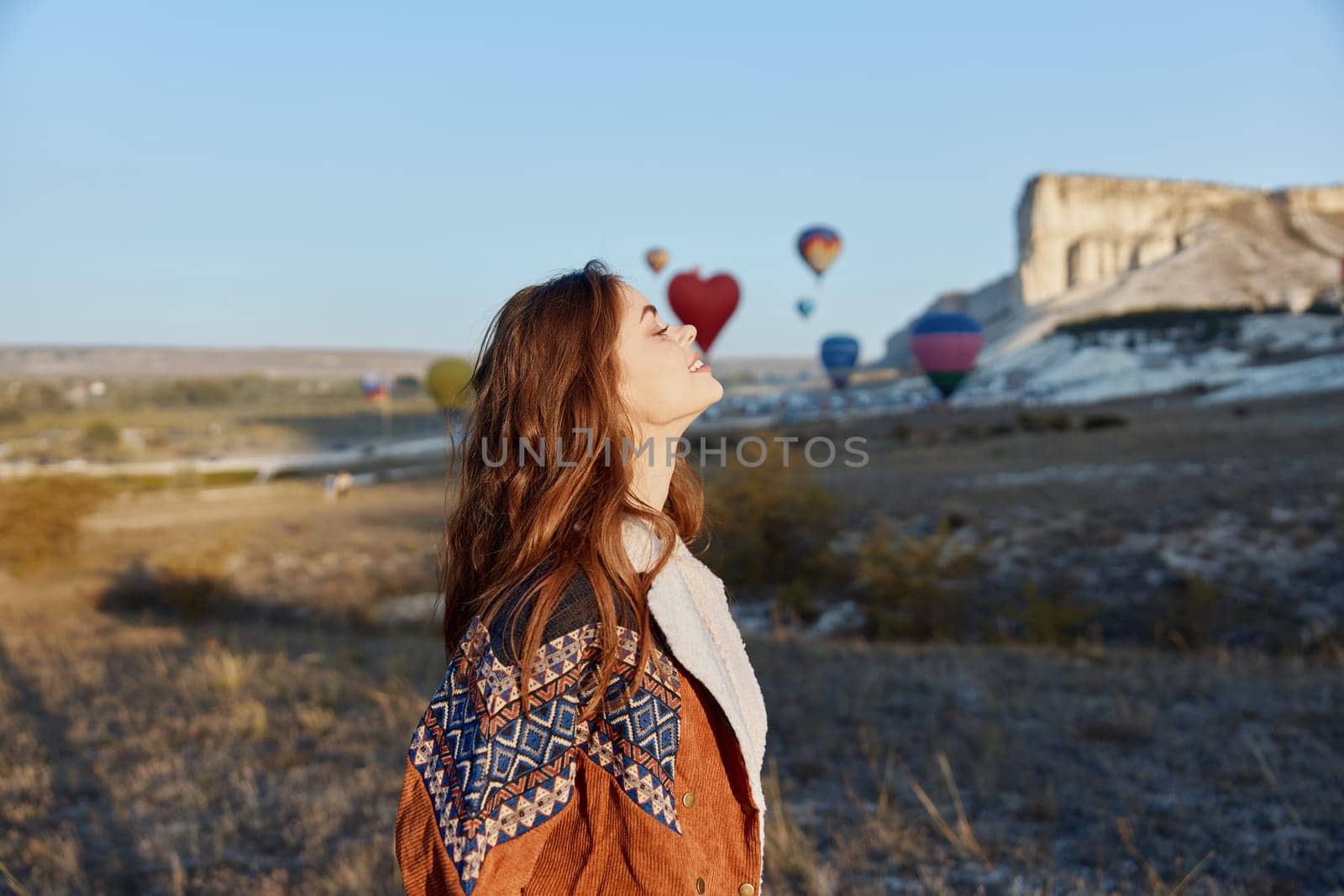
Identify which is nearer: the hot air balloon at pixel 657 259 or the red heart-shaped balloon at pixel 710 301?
the red heart-shaped balloon at pixel 710 301

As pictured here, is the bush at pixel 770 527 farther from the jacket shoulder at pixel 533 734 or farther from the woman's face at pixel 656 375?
the jacket shoulder at pixel 533 734

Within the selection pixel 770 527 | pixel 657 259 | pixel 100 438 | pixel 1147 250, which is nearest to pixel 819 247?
pixel 657 259

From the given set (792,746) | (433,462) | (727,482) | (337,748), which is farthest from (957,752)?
(433,462)

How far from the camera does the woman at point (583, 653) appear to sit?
150 cm

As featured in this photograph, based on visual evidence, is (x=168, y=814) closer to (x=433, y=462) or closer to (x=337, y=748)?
(x=337, y=748)

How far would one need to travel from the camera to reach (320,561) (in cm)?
1995

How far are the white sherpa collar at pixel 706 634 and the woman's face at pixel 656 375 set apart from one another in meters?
0.21

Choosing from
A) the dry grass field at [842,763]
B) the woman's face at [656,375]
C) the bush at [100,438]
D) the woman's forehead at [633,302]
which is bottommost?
the bush at [100,438]

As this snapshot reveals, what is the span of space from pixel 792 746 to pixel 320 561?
1618 cm

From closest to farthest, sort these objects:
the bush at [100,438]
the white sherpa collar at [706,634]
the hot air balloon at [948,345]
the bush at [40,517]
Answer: the white sherpa collar at [706,634] → the bush at [40,517] → the hot air balloon at [948,345] → the bush at [100,438]

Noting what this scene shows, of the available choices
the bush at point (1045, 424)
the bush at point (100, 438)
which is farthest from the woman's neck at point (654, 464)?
the bush at point (100, 438)

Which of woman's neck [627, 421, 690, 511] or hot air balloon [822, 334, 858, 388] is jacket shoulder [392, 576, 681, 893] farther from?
hot air balloon [822, 334, 858, 388]

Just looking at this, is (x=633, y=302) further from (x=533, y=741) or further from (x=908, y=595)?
(x=908, y=595)

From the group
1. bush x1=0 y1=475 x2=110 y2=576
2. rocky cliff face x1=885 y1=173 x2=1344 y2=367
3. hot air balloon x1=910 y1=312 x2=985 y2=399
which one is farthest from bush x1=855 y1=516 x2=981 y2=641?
rocky cliff face x1=885 y1=173 x2=1344 y2=367
